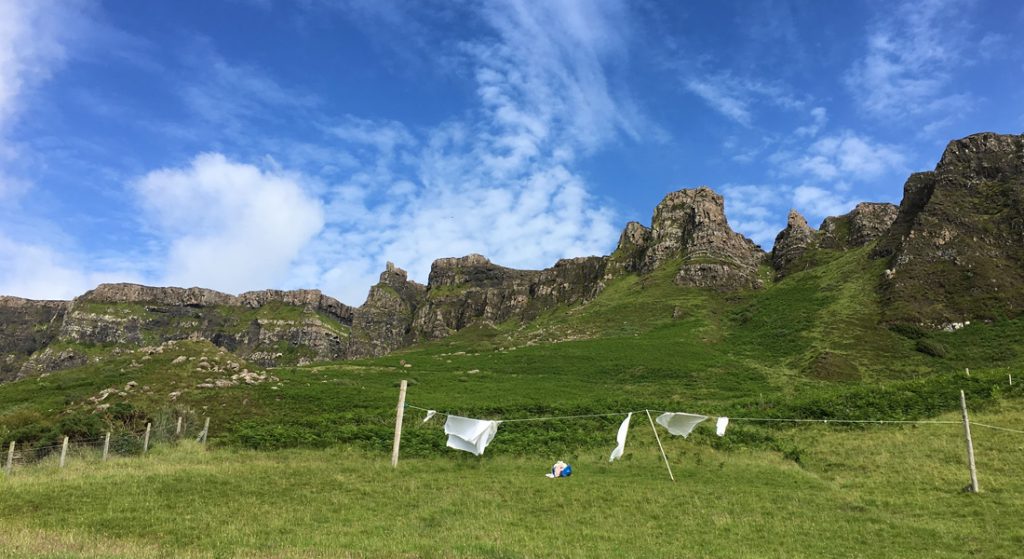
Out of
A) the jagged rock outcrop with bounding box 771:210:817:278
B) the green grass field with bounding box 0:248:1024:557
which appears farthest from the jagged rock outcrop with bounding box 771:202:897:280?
the green grass field with bounding box 0:248:1024:557

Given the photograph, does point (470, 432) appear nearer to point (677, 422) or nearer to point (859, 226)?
point (677, 422)

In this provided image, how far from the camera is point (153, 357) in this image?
2046 inches

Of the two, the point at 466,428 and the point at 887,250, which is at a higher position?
the point at 887,250

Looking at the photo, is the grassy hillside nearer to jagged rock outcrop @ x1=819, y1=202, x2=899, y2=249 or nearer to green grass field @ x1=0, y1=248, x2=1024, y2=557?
green grass field @ x1=0, y1=248, x2=1024, y2=557

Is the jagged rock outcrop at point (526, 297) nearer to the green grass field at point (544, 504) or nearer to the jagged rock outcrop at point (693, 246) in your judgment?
the jagged rock outcrop at point (693, 246)

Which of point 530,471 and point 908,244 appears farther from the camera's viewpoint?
point 908,244

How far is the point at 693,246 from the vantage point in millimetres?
126188

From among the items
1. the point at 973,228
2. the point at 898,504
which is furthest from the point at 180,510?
the point at 973,228

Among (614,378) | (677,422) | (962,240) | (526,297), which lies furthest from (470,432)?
(526,297)

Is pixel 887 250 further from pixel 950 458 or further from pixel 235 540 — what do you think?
pixel 235 540

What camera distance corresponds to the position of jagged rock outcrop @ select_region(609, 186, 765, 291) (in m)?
114

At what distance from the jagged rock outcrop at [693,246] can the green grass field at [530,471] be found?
5445 centimetres

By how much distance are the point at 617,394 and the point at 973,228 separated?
6405 centimetres

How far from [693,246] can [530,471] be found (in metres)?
112
